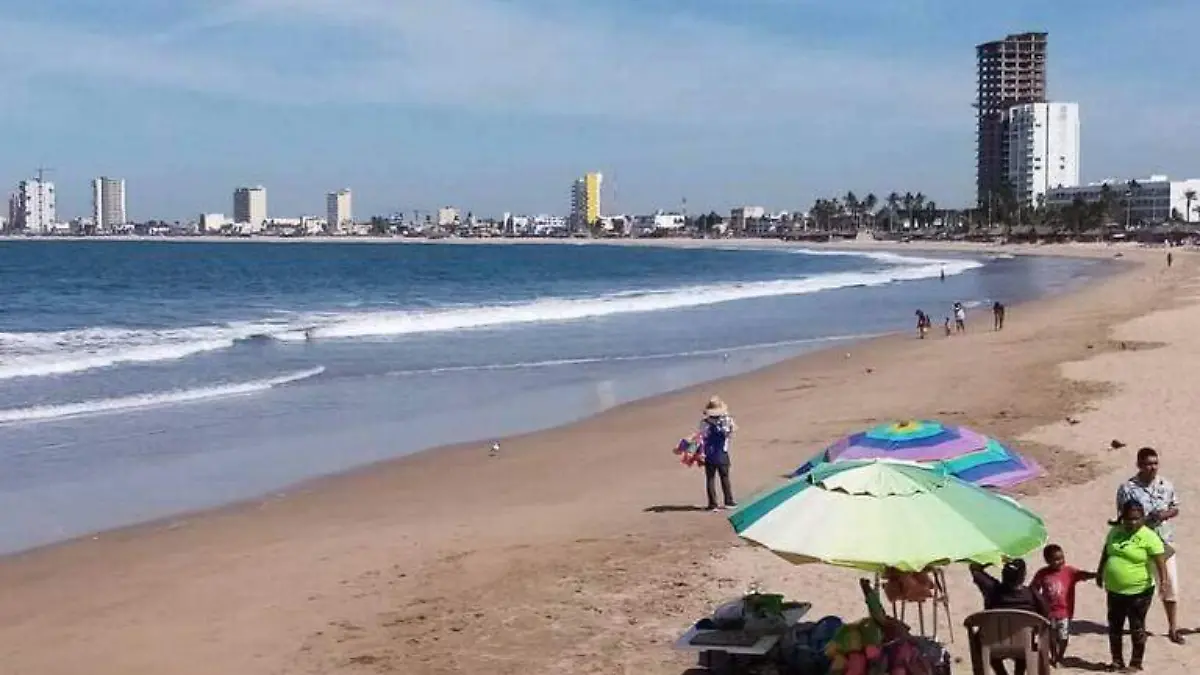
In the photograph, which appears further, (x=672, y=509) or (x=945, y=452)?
(x=672, y=509)

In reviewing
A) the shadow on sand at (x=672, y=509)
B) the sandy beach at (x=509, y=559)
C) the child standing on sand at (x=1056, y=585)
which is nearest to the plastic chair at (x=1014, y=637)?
the child standing on sand at (x=1056, y=585)

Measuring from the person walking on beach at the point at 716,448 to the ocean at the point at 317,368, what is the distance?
5113 mm

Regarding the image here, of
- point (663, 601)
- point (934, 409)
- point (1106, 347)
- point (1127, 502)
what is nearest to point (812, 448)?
point (934, 409)

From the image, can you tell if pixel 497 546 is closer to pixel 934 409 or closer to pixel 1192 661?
pixel 1192 661

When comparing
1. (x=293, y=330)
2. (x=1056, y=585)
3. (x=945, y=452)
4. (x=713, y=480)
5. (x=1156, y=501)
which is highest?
(x=945, y=452)

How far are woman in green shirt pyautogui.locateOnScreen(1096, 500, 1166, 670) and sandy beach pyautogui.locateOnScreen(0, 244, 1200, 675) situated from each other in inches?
10.8

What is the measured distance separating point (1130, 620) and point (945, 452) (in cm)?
151

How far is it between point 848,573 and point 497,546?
321cm

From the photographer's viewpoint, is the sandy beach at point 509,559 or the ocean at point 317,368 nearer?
the sandy beach at point 509,559

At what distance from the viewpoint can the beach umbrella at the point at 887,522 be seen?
21.3ft

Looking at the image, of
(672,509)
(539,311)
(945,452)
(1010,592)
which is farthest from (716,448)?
(539,311)

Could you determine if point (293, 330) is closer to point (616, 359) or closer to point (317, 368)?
point (317, 368)

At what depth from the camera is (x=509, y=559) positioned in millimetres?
11391

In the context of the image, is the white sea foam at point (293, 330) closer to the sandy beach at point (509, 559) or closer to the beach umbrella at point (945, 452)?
the sandy beach at point (509, 559)
